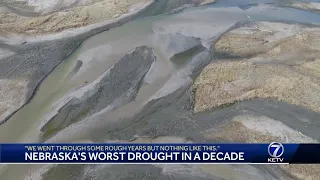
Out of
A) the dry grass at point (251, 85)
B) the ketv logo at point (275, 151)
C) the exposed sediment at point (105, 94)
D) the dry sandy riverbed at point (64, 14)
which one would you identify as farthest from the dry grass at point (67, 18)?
the ketv logo at point (275, 151)

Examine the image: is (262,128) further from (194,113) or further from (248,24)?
(248,24)

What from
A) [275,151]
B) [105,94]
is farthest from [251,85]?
[275,151]

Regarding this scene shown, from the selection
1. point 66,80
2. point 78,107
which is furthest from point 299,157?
point 66,80

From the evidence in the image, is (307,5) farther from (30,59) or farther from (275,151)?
(275,151)

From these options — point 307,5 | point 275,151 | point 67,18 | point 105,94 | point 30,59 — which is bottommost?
point 105,94

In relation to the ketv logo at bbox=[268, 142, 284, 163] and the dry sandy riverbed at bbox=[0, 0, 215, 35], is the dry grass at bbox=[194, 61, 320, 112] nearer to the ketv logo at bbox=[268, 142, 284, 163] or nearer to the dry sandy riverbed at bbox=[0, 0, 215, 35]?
the ketv logo at bbox=[268, 142, 284, 163]
